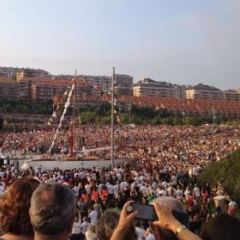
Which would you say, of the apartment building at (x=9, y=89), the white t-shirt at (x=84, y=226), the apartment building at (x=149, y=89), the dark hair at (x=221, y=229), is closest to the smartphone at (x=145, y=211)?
the dark hair at (x=221, y=229)

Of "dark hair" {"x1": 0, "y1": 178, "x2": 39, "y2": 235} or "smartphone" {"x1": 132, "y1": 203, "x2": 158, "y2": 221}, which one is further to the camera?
"dark hair" {"x1": 0, "y1": 178, "x2": 39, "y2": 235}

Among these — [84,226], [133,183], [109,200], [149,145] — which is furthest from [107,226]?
[149,145]

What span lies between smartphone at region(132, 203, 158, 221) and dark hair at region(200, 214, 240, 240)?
30 centimetres

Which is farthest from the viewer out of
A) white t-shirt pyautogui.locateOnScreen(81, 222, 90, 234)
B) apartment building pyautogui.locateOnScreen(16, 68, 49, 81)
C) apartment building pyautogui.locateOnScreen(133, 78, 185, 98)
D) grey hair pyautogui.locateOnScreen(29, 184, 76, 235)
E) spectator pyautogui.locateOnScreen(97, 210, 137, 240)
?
apartment building pyautogui.locateOnScreen(133, 78, 185, 98)

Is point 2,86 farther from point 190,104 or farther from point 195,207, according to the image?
point 195,207

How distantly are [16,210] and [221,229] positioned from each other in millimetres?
1247

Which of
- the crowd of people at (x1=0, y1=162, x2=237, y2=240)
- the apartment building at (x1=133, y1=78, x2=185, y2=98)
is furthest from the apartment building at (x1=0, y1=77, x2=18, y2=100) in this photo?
the crowd of people at (x1=0, y1=162, x2=237, y2=240)

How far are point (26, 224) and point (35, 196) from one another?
1.25ft

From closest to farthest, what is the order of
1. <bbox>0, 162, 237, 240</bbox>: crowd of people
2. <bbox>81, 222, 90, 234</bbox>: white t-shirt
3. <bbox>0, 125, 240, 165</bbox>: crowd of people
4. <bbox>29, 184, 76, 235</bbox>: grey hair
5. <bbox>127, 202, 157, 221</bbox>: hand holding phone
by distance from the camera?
<bbox>29, 184, 76, 235</bbox>: grey hair, <bbox>127, 202, 157, 221</bbox>: hand holding phone, <bbox>0, 162, 237, 240</bbox>: crowd of people, <bbox>81, 222, 90, 234</bbox>: white t-shirt, <bbox>0, 125, 240, 165</bbox>: crowd of people

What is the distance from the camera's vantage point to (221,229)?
323 cm

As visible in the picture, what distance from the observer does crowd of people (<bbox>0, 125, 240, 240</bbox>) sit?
11.9 feet

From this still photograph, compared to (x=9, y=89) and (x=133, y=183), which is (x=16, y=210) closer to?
(x=133, y=183)

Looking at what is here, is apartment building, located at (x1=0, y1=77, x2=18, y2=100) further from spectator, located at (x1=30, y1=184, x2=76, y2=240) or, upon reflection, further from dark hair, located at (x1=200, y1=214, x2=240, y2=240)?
dark hair, located at (x1=200, y1=214, x2=240, y2=240)

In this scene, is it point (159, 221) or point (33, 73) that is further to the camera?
point (33, 73)
